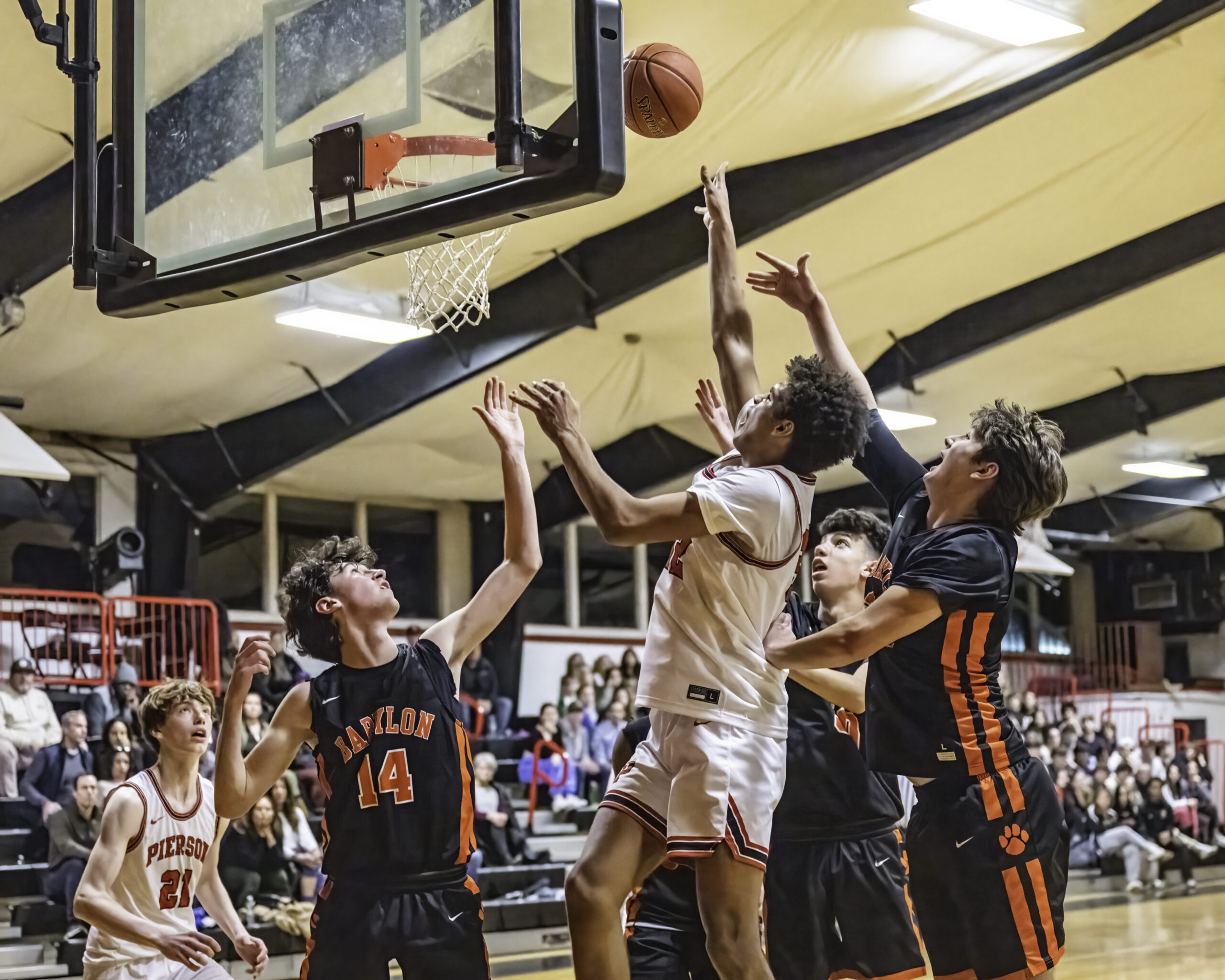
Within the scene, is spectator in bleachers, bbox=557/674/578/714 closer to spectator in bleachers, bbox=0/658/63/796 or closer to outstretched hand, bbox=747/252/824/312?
spectator in bleachers, bbox=0/658/63/796

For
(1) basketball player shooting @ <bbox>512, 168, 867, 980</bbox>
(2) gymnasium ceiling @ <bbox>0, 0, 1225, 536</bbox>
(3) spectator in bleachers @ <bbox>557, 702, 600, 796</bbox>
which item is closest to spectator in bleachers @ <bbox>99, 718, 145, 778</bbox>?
(2) gymnasium ceiling @ <bbox>0, 0, 1225, 536</bbox>

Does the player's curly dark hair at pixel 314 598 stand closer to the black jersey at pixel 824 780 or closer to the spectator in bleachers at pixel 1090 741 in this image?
the black jersey at pixel 824 780

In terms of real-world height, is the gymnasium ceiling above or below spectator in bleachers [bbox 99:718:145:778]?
above

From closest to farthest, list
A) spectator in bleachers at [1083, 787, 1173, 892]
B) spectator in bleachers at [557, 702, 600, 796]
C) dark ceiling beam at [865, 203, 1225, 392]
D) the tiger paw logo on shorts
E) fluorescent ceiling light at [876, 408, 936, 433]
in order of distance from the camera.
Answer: the tiger paw logo on shorts, dark ceiling beam at [865, 203, 1225, 392], fluorescent ceiling light at [876, 408, 936, 433], spectator in bleachers at [557, 702, 600, 796], spectator in bleachers at [1083, 787, 1173, 892]

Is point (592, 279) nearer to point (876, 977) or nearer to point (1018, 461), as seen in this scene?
point (876, 977)

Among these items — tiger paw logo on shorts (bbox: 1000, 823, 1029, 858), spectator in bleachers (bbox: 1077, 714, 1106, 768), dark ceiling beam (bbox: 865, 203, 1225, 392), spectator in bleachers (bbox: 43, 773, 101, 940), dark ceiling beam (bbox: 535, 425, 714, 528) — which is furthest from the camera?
spectator in bleachers (bbox: 1077, 714, 1106, 768)

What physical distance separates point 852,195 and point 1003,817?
706 cm

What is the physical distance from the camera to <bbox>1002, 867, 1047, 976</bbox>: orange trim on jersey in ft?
Result: 11.3

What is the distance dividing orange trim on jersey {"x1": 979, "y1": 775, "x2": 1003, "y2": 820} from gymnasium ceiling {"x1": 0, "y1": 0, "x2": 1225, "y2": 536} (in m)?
4.97

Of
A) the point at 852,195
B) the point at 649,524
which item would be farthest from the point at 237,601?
the point at 649,524

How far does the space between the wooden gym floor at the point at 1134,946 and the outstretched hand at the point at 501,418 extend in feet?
17.4

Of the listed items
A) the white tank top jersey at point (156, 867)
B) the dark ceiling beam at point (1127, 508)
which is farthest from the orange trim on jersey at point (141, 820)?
the dark ceiling beam at point (1127, 508)

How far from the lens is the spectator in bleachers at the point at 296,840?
1024 centimetres

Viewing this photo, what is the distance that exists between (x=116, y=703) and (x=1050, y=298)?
27.7 feet
